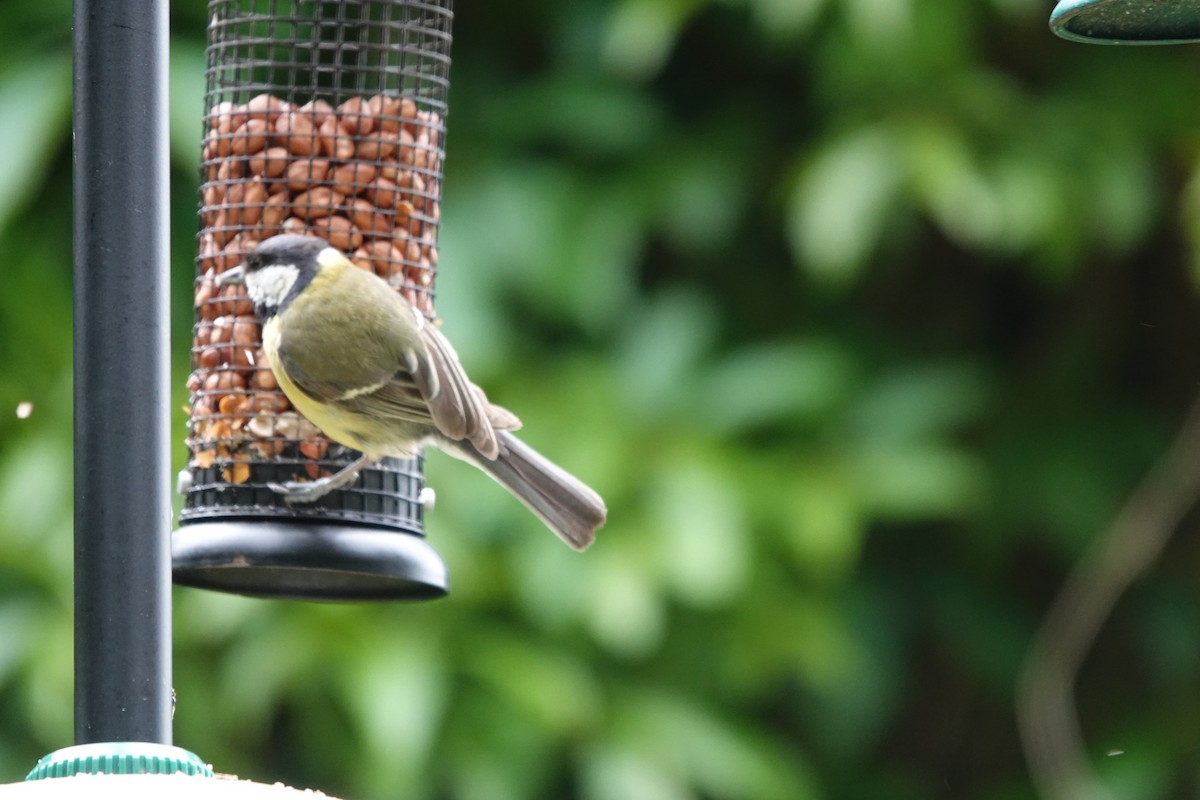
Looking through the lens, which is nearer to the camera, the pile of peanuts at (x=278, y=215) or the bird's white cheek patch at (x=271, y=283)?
the bird's white cheek patch at (x=271, y=283)

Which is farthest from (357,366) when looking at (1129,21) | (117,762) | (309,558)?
(1129,21)

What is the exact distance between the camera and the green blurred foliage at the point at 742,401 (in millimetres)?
3857

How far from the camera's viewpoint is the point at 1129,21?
223 centimetres

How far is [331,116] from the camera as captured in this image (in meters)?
3.10

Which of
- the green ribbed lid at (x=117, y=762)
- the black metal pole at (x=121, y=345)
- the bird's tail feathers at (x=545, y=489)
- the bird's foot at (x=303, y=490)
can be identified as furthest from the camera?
the bird's tail feathers at (x=545, y=489)

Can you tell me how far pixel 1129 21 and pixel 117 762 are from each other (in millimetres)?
1446

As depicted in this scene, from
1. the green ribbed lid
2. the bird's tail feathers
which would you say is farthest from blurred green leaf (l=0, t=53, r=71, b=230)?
the green ribbed lid

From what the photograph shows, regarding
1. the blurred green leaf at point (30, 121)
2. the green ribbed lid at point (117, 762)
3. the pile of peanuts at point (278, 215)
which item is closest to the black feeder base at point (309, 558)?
the pile of peanuts at point (278, 215)

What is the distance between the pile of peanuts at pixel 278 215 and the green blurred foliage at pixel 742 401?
0.74m

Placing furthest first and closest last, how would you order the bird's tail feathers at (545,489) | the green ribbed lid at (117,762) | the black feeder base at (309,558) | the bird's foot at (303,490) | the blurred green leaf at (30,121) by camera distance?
1. the blurred green leaf at (30,121)
2. the bird's tail feathers at (545,489)
3. the bird's foot at (303,490)
4. the black feeder base at (309,558)
5. the green ribbed lid at (117,762)

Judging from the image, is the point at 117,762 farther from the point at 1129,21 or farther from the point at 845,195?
the point at 845,195

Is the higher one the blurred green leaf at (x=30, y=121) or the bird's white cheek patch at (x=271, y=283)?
the blurred green leaf at (x=30, y=121)

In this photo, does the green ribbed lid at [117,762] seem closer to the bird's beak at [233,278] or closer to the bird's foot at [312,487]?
the bird's foot at [312,487]

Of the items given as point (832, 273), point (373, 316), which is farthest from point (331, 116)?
point (832, 273)
